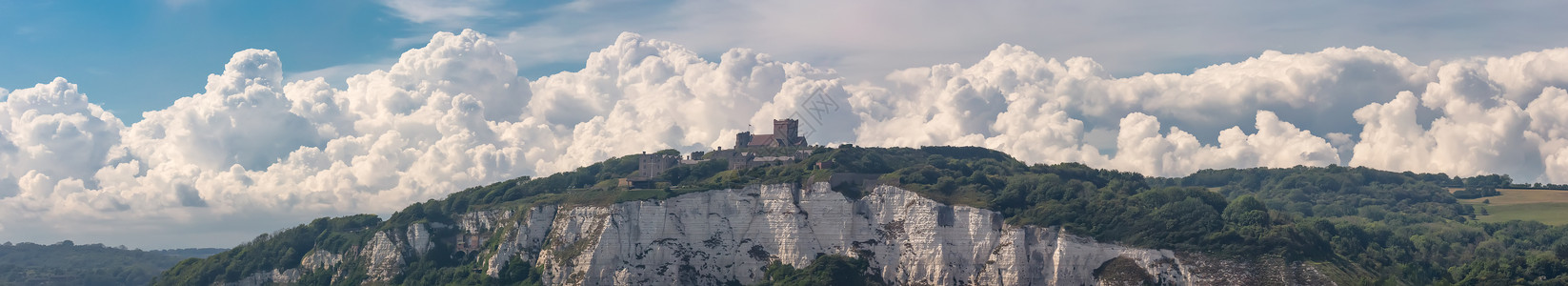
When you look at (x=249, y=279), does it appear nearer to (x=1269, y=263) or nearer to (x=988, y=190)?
(x=988, y=190)

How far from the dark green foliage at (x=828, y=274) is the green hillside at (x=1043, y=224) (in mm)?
261

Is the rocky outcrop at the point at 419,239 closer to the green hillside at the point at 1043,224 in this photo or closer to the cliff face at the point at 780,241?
the green hillside at the point at 1043,224

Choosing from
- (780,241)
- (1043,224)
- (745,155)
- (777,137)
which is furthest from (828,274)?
(777,137)

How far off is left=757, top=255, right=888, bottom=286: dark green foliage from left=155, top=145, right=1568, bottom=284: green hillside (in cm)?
26

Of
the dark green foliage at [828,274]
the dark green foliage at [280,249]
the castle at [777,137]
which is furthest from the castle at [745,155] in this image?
the dark green foliage at [280,249]

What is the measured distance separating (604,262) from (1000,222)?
4244 cm

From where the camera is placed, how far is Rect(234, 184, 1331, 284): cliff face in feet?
430

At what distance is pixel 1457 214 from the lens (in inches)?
7830

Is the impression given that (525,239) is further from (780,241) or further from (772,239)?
(780,241)

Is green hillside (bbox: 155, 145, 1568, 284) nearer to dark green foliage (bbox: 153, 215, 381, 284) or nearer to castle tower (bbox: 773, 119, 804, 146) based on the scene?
dark green foliage (bbox: 153, 215, 381, 284)

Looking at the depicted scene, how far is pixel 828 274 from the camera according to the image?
438ft

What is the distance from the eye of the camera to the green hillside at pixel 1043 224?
12544 cm

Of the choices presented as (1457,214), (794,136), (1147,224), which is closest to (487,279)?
(794,136)

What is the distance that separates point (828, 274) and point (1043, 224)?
73.9ft
